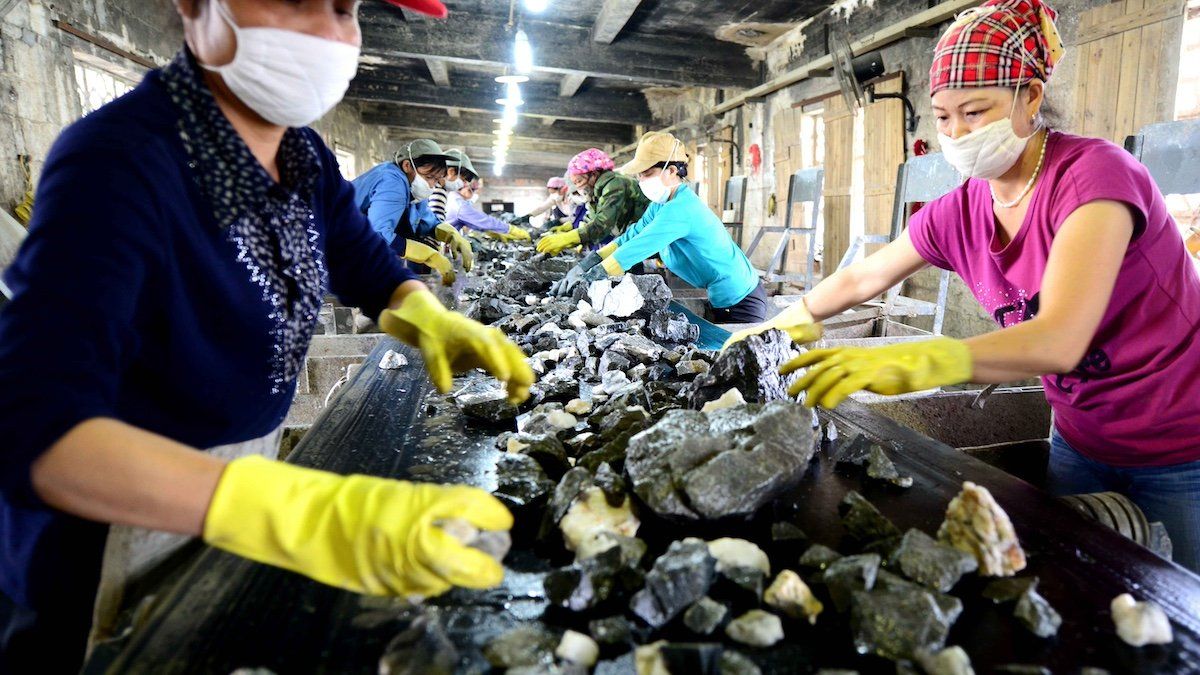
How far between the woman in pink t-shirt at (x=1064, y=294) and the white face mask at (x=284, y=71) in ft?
3.44

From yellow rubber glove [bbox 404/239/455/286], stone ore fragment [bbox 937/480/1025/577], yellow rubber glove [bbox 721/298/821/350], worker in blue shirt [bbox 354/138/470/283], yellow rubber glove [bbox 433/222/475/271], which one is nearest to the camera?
stone ore fragment [bbox 937/480/1025/577]

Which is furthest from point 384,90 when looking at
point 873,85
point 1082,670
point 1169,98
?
point 1082,670

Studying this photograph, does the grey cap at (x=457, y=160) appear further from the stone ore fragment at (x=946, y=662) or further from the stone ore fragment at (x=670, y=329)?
the stone ore fragment at (x=946, y=662)

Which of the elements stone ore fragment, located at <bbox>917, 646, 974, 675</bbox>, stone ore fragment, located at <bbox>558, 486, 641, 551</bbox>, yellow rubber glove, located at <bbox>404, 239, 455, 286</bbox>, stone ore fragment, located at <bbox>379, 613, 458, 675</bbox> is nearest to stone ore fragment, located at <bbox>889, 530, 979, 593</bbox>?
stone ore fragment, located at <bbox>917, 646, 974, 675</bbox>

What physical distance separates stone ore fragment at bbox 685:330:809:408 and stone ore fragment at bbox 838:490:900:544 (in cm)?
45

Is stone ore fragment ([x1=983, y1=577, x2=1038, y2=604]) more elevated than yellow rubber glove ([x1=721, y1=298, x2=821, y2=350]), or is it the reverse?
yellow rubber glove ([x1=721, y1=298, x2=821, y2=350])

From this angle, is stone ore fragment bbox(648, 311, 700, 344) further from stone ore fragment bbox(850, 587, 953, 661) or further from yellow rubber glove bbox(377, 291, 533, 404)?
stone ore fragment bbox(850, 587, 953, 661)

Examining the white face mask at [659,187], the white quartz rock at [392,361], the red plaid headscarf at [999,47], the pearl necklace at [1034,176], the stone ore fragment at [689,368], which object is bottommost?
the white quartz rock at [392,361]

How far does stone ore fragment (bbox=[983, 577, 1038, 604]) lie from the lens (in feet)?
2.99

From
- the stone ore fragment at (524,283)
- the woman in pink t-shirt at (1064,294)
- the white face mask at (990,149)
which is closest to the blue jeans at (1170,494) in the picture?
the woman in pink t-shirt at (1064,294)

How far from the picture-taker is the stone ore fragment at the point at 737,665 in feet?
2.57

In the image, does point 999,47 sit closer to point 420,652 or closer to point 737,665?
point 737,665

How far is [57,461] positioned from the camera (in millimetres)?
742

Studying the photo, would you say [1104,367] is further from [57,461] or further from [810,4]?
[810,4]
